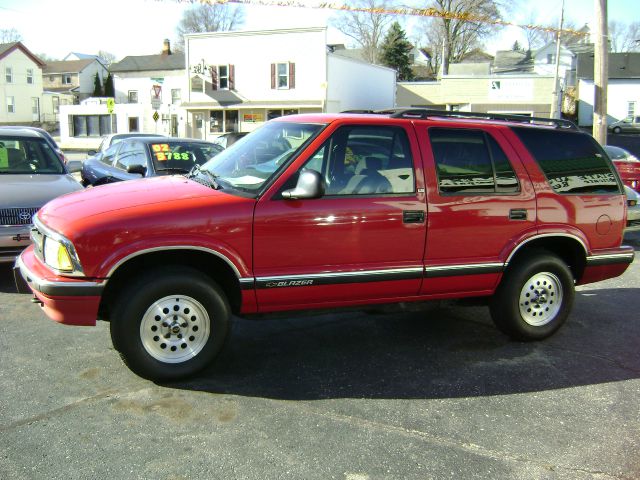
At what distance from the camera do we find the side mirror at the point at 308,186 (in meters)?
3.85

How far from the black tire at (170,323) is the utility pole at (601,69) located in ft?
34.1

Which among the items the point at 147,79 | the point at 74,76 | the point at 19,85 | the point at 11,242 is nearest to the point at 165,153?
the point at 11,242

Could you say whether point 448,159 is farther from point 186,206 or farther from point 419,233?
point 186,206

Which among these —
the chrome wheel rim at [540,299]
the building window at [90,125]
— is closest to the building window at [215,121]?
the building window at [90,125]

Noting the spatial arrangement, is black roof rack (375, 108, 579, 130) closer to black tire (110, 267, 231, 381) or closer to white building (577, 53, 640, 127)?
black tire (110, 267, 231, 381)

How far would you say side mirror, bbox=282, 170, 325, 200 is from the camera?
3852mm

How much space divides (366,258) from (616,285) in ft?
14.3

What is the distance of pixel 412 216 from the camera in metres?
4.29

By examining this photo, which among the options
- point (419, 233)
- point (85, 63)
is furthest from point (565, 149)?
point (85, 63)

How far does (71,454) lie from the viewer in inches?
122

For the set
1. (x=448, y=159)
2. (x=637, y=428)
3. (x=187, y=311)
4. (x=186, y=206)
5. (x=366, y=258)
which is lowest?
(x=637, y=428)

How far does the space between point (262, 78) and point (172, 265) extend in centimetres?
3445

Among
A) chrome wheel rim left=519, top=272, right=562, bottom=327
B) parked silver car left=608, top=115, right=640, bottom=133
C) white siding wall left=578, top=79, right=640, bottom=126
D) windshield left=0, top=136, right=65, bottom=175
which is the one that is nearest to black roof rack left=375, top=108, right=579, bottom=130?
chrome wheel rim left=519, top=272, right=562, bottom=327

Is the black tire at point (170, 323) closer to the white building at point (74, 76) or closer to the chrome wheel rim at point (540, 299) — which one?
the chrome wheel rim at point (540, 299)
